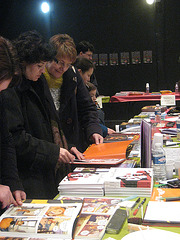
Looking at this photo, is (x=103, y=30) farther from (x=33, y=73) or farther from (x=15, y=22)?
(x=33, y=73)

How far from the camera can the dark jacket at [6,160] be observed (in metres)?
1.65

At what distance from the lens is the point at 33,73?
2.01 m

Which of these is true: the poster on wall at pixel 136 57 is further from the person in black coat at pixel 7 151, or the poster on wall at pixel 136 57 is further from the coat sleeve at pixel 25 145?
the person in black coat at pixel 7 151

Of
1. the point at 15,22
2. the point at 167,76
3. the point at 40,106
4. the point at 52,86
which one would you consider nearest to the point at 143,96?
the point at 167,76

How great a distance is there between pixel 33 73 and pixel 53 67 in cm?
44

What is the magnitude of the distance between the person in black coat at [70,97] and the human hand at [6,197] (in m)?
1.10

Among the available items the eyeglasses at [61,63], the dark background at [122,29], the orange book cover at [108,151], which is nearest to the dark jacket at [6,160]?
the orange book cover at [108,151]

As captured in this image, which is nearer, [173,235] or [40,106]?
[173,235]

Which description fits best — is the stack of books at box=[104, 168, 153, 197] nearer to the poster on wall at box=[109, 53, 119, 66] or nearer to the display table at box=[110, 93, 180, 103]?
the display table at box=[110, 93, 180, 103]

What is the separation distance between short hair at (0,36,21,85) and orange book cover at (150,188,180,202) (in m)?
0.81

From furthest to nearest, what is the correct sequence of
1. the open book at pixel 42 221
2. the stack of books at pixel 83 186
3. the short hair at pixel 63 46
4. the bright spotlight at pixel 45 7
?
the bright spotlight at pixel 45 7 → the short hair at pixel 63 46 → the stack of books at pixel 83 186 → the open book at pixel 42 221

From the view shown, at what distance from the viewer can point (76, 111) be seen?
2.65m

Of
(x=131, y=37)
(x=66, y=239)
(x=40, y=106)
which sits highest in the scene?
(x=131, y=37)

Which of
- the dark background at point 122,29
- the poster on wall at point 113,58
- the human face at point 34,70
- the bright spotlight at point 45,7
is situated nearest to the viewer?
the human face at point 34,70
